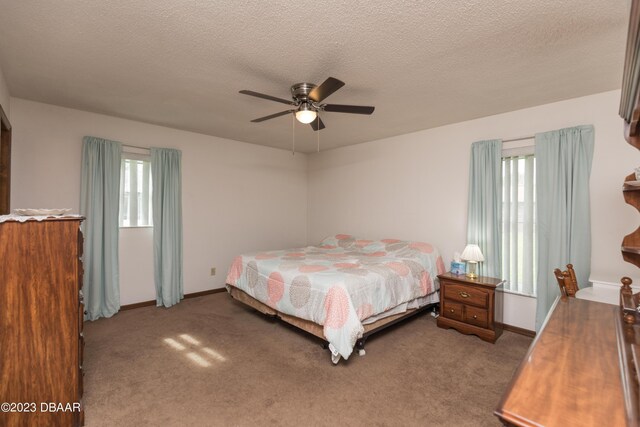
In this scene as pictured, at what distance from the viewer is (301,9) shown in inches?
69.0

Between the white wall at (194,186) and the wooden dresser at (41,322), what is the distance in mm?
2328

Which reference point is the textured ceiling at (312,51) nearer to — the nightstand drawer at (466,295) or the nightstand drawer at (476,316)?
the nightstand drawer at (466,295)

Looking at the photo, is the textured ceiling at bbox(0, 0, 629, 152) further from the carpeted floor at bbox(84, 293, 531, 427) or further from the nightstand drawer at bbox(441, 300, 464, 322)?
the carpeted floor at bbox(84, 293, 531, 427)

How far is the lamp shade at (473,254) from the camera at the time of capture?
3363 mm

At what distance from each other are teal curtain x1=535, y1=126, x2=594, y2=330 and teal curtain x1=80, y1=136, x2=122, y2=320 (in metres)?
4.95

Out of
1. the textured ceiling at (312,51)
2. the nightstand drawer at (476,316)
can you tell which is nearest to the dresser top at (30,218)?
the textured ceiling at (312,51)

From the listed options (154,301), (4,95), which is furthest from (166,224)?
(4,95)

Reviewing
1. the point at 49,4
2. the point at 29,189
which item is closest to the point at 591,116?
the point at 49,4

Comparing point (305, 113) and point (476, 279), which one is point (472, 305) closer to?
point (476, 279)

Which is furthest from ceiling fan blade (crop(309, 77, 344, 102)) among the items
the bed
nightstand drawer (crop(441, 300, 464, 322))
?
nightstand drawer (crop(441, 300, 464, 322))

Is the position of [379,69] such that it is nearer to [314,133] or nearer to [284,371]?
[314,133]

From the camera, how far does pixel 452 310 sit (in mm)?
3383

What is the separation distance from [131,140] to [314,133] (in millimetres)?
2513

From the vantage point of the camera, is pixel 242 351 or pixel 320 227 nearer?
pixel 242 351
